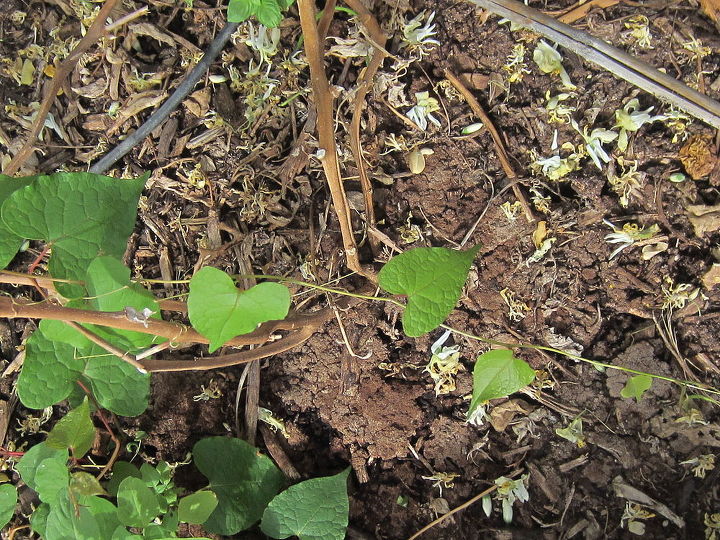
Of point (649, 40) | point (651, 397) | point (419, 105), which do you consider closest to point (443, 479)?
point (651, 397)

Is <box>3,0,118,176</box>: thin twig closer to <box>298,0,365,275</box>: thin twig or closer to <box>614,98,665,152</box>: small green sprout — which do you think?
<box>298,0,365,275</box>: thin twig

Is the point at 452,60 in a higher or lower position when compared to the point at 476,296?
higher

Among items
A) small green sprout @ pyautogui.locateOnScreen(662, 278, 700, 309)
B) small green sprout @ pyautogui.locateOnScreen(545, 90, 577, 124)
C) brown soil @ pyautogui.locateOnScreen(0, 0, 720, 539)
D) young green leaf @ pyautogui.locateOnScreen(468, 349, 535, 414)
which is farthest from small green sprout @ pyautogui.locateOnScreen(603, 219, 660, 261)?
young green leaf @ pyautogui.locateOnScreen(468, 349, 535, 414)

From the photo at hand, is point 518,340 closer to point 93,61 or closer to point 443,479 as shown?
point 443,479

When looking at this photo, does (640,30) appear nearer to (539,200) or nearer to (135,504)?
(539,200)

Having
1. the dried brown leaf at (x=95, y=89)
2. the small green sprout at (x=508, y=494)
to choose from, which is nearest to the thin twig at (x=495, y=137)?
the small green sprout at (x=508, y=494)

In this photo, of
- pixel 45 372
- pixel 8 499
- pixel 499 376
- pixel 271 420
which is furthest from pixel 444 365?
pixel 8 499
